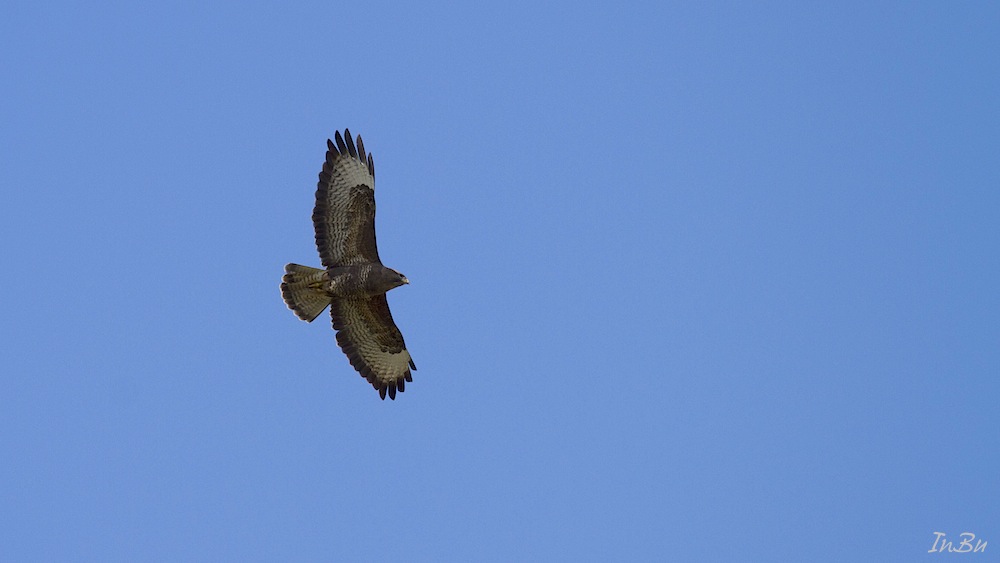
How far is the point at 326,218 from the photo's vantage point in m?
15.1

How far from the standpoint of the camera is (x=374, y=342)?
16.2 m

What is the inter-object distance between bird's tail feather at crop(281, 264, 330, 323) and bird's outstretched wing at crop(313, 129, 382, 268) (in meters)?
0.21

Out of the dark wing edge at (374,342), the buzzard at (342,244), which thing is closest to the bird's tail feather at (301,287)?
the buzzard at (342,244)

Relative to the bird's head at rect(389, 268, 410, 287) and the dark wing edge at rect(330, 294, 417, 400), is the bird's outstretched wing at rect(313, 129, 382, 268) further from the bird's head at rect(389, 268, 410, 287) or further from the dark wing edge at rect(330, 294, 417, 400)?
the dark wing edge at rect(330, 294, 417, 400)

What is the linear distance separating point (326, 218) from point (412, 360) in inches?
103

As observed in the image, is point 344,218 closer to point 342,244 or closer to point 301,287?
point 342,244

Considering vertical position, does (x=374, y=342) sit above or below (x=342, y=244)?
below

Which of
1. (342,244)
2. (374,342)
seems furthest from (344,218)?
(374,342)

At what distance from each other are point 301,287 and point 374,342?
1.56 m

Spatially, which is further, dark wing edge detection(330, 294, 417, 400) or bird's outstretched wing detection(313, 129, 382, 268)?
dark wing edge detection(330, 294, 417, 400)

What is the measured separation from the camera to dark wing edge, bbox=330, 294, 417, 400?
1570cm

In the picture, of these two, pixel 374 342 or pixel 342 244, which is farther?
pixel 374 342

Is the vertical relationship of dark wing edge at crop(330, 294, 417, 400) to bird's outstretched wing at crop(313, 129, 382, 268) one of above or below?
below

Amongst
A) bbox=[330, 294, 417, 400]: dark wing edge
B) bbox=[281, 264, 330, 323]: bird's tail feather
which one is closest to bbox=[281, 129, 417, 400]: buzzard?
bbox=[281, 264, 330, 323]: bird's tail feather
